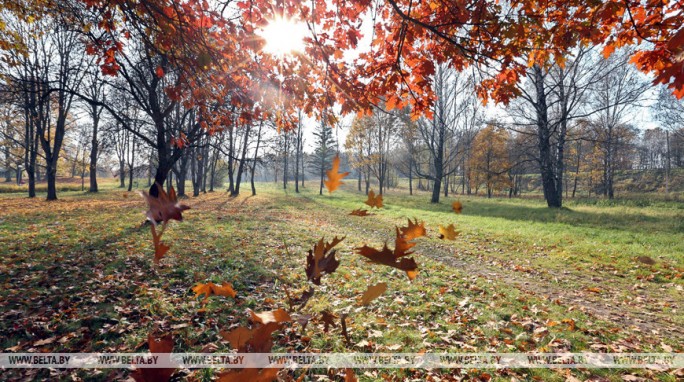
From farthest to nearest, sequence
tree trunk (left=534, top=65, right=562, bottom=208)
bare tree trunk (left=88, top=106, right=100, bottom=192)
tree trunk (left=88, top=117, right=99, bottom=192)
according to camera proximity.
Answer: tree trunk (left=88, top=117, right=99, bottom=192) < bare tree trunk (left=88, top=106, right=100, bottom=192) < tree trunk (left=534, top=65, right=562, bottom=208)

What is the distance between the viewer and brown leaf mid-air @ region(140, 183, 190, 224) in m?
0.94

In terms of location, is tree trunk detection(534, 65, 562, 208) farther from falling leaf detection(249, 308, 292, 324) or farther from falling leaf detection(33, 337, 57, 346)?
falling leaf detection(33, 337, 57, 346)

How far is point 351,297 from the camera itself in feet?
14.6

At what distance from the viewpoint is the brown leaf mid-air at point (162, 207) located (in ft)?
3.07

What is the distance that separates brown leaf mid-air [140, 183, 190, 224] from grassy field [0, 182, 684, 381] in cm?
168

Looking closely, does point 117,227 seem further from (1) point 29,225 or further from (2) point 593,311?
(2) point 593,311

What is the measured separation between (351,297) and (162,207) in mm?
3900

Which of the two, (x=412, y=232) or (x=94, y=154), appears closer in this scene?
(x=412, y=232)

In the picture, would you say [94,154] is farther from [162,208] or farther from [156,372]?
[156,372]

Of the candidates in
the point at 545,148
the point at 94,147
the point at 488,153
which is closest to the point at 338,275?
the point at 545,148

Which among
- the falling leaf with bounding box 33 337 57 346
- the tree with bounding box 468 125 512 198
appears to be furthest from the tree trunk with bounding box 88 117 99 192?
the tree with bounding box 468 125 512 198

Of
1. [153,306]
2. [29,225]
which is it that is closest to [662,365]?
[153,306]

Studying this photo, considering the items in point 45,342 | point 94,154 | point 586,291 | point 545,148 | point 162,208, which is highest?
point 545,148

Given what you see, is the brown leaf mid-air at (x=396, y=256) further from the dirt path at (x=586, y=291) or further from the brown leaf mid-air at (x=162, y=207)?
the dirt path at (x=586, y=291)
